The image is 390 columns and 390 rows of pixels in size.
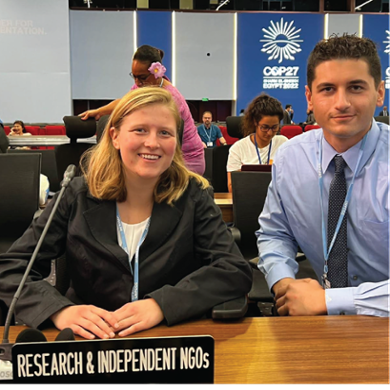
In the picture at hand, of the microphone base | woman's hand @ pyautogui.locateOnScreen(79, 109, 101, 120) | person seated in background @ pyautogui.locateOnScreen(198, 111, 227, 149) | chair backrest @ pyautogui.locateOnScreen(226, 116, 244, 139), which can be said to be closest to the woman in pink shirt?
woman's hand @ pyautogui.locateOnScreen(79, 109, 101, 120)

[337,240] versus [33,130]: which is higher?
[33,130]

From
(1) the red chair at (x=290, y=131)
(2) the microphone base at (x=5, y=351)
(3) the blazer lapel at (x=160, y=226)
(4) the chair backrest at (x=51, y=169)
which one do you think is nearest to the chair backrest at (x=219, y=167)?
(4) the chair backrest at (x=51, y=169)

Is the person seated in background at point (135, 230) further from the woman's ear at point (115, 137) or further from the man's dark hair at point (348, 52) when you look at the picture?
the man's dark hair at point (348, 52)

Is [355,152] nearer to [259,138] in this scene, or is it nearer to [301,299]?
[301,299]

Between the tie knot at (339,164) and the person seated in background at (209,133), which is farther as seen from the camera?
the person seated in background at (209,133)

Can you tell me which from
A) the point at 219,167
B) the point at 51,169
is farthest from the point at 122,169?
the point at 219,167

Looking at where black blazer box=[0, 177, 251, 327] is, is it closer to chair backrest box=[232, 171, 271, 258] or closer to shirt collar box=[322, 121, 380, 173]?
shirt collar box=[322, 121, 380, 173]

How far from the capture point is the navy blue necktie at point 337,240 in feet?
4.55

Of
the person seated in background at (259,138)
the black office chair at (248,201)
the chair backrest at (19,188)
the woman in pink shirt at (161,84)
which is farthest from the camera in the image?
the person seated in background at (259,138)

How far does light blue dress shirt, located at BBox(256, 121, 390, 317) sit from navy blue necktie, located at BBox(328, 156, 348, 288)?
0.04m

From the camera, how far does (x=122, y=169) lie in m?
1.45

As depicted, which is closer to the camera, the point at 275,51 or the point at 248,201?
the point at 248,201

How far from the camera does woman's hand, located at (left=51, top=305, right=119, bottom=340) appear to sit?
1047mm

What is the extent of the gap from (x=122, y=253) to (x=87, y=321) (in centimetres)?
26
